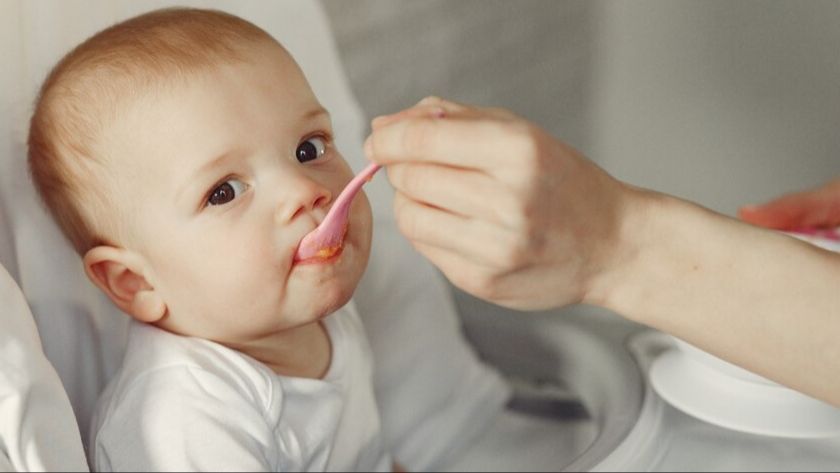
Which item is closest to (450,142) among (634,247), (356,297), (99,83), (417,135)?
(417,135)

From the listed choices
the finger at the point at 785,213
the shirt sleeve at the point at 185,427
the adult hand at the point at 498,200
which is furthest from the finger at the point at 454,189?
the finger at the point at 785,213

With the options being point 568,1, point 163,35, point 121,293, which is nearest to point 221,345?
point 121,293

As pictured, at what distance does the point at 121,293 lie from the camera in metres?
0.75

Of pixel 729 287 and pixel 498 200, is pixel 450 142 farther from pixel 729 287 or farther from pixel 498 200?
pixel 729 287

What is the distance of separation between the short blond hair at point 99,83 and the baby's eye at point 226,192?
7cm

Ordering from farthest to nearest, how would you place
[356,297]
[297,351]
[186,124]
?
[356,297], [297,351], [186,124]

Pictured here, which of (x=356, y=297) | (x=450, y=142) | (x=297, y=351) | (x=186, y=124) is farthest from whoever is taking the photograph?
(x=356, y=297)

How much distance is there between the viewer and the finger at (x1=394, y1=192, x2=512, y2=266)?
1.86 feet

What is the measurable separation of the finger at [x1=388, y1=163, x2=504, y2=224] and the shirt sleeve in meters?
0.23

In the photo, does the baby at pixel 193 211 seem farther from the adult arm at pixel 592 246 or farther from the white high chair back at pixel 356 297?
the adult arm at pixel 592 246

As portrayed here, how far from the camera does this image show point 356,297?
94 centimetres

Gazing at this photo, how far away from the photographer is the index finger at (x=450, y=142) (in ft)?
1.80

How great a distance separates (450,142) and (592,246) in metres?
0.11

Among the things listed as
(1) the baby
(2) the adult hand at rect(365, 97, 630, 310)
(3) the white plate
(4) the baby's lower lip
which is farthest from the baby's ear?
(3) the white plate
